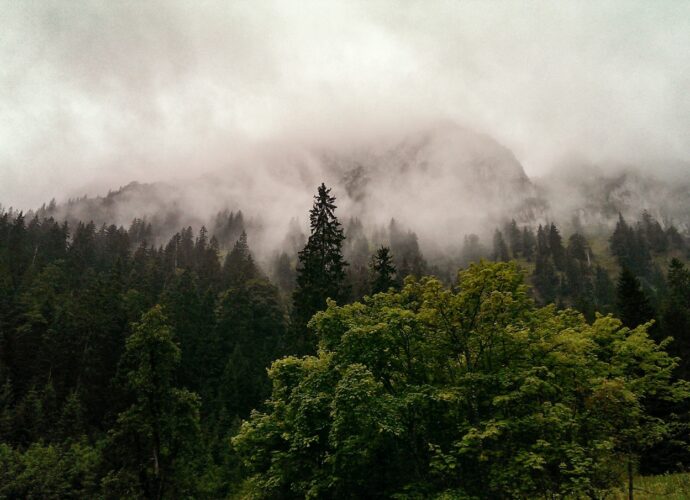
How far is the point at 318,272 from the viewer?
45.2 meters

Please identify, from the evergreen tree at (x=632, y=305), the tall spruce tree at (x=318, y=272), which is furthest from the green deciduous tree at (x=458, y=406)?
the evergreen tree at (x=632, y=305)

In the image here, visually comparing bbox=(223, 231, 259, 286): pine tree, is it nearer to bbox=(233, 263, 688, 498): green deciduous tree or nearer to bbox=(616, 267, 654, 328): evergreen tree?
bbox=(616, 267, 654, 328): evergreen tree

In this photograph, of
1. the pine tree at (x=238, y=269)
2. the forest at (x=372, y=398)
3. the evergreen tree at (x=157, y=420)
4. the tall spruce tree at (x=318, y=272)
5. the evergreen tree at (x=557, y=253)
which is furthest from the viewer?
the evergreen tree at (x=557, y=253)

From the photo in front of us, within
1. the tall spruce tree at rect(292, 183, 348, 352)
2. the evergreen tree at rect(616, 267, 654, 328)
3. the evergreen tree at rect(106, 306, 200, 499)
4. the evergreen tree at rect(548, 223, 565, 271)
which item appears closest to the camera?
the evergreen tree at rect(106, 306, 200, 499)

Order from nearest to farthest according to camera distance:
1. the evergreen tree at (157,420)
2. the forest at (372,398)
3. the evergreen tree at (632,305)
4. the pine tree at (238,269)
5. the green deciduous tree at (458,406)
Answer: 1. the green deciduous tree at (458,406)
2. the forest at (372,398)
3. the evergreen tree at (157,420)
4. the evergreen tree at (632,305)
5. the pine tree at (238,269)

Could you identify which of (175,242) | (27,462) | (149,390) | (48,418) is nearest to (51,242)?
(175,242)

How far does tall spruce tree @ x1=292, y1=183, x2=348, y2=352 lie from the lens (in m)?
41.8

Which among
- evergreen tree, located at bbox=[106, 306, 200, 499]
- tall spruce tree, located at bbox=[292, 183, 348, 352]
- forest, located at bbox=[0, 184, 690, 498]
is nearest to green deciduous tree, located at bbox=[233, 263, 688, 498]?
forest, located at bbox=[0, 184, 690, 498]

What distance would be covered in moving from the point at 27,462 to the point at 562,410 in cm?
5659

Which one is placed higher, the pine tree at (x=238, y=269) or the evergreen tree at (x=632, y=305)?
the pine tree at (x=238, y=269)

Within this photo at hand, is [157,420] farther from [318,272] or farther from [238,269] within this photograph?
[238,269]

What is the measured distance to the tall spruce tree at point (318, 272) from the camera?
4184 centimetres

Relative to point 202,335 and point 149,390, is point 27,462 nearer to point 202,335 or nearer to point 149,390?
point 149,390

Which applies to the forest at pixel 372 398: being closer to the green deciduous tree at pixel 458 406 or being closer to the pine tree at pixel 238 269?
the green deciduous tree at pixel 458 406
